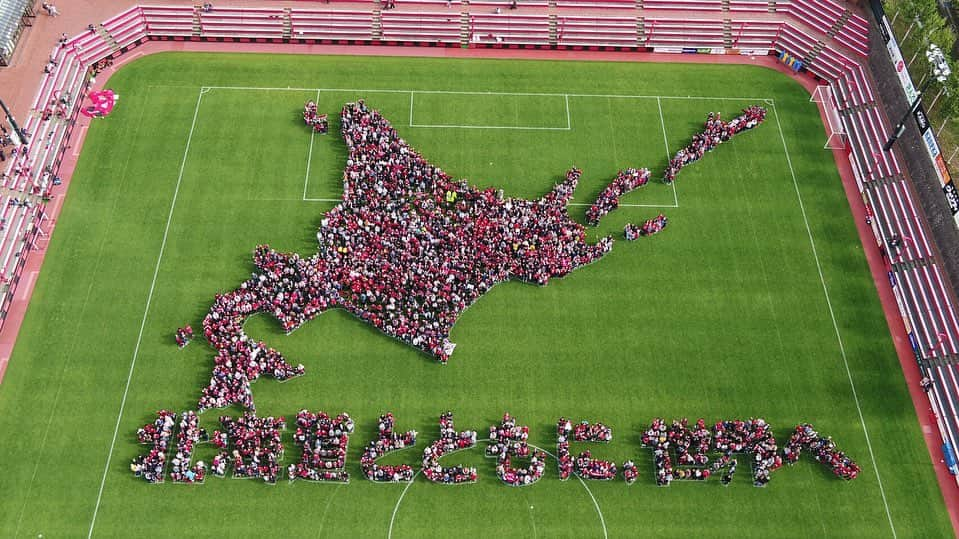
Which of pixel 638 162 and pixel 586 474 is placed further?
pixel 638 162

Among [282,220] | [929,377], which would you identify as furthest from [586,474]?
A: [282,220]

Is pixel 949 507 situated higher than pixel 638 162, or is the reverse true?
pixel 638 162

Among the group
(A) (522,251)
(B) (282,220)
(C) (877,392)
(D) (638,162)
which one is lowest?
(C) (877,392)

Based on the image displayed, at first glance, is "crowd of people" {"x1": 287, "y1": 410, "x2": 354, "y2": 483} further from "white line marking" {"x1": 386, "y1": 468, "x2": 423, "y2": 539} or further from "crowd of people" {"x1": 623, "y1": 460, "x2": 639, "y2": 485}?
"crowd of people" {"x1": 623, "y1": 460, "x2": 639, "y2": 485}

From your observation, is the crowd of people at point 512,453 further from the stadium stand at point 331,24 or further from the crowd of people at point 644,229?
the stadium stand at point 331,24

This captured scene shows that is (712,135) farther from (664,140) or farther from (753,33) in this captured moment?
(753,33)

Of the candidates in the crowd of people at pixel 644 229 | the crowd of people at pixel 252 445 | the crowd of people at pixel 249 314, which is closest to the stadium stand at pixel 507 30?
the crowd of people at pixel 644 229

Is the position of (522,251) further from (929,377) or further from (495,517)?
(929,377)

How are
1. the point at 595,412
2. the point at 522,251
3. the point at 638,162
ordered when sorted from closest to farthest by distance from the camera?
the point at 595,412 < the point at 522,251 < the point at 638,162
